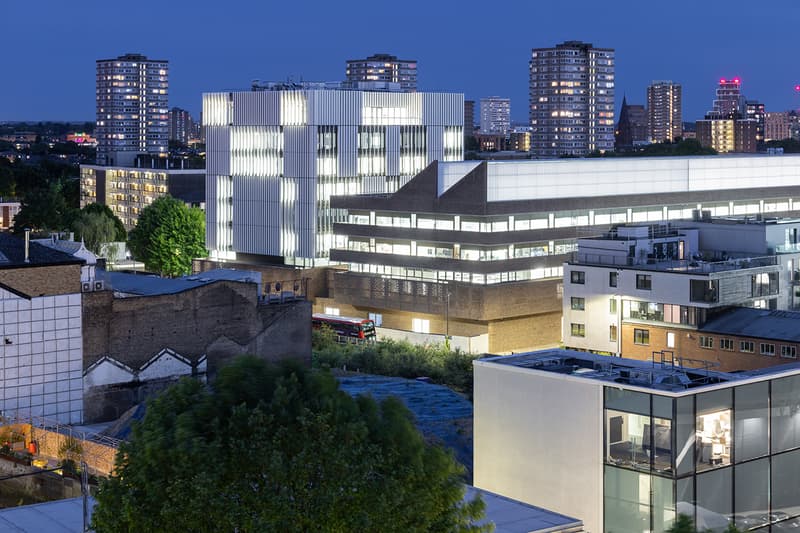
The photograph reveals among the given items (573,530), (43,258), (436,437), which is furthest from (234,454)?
(43,258)

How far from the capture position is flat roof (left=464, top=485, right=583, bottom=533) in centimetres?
3456

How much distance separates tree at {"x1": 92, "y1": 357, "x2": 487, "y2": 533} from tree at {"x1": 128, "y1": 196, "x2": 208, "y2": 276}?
106 meters

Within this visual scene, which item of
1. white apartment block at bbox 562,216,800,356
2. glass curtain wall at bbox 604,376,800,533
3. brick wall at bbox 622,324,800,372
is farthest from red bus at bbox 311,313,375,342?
glass curtain wall at bbox 604,376,800,533

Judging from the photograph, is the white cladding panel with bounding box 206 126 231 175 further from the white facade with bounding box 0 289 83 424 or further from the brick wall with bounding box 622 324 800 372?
the white facade with bounding box 0 289 83 424

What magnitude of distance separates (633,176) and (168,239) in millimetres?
49927

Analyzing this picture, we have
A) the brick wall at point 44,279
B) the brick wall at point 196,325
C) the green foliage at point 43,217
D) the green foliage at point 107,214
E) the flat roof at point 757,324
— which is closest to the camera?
the brick wall at point 44,279

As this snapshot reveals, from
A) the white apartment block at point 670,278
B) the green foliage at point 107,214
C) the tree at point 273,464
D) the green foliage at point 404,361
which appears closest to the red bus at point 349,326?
the green foliage at point 404,361

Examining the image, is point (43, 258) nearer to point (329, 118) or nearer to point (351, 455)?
point (351, 455)

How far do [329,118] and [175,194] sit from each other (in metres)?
65.7

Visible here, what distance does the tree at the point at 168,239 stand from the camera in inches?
5369

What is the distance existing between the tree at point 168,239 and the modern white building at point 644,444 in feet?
316

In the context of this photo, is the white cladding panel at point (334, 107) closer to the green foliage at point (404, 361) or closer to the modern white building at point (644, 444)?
the green foliage at point (404, 361)

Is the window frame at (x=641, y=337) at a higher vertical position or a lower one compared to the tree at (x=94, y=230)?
lower

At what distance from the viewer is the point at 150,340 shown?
233ft
